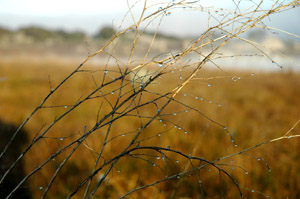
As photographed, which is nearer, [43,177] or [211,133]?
[43,177]

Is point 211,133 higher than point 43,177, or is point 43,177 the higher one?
point 43,177

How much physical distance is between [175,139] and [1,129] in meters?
2.28

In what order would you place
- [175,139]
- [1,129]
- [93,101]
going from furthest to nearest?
[93,101]
[1,129]
[175,139]

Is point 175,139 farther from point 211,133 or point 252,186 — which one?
point 252,186

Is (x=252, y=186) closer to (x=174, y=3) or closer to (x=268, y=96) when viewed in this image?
(x=174, y=3)

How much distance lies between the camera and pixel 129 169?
7.61ft

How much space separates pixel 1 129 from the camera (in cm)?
352

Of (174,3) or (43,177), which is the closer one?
(174,3)

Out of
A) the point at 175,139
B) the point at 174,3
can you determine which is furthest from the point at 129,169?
the point at 174,3

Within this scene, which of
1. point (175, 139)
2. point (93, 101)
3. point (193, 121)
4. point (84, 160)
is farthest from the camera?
point (93, 101)

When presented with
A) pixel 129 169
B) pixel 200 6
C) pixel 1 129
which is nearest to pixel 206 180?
pixel 129 169

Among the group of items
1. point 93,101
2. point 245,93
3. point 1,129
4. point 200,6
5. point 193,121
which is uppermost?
point 200,6

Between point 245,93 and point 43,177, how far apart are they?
5.99 metres

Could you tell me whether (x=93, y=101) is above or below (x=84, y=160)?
below
